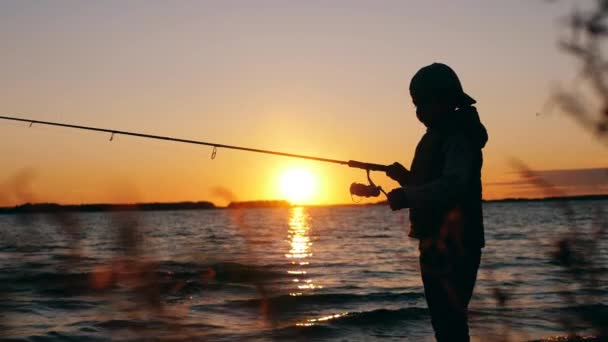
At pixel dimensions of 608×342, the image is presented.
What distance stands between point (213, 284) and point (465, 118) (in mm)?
15748

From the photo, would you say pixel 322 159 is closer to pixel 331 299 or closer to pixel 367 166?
pixel 367 166

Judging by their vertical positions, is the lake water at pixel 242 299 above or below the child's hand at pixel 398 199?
below

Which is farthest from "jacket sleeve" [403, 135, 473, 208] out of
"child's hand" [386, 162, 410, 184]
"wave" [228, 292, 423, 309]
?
"wave" [228, 292, 423, 309]

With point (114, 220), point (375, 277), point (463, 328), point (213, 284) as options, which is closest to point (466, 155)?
point (463, 328)

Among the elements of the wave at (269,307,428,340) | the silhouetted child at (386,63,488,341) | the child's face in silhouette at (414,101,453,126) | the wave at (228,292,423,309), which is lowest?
the wave at (269,307,428,340)

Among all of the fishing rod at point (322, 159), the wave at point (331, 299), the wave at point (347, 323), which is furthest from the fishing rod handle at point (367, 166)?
the wave at point (331, 299)

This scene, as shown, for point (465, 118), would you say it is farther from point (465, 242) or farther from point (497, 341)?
point (497, 341)

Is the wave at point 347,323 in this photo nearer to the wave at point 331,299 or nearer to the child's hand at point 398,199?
the wave at point 331,299

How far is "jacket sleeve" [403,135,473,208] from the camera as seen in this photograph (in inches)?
142

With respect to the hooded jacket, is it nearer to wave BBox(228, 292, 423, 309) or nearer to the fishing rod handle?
the fishing rod handle

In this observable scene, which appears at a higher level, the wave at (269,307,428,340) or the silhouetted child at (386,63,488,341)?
the silhouetted child at (386,63,488,341)

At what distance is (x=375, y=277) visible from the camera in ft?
67.4

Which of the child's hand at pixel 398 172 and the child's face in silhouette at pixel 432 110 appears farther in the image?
the child's hand at pixel 398 172

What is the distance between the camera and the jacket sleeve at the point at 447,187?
3.62 m
